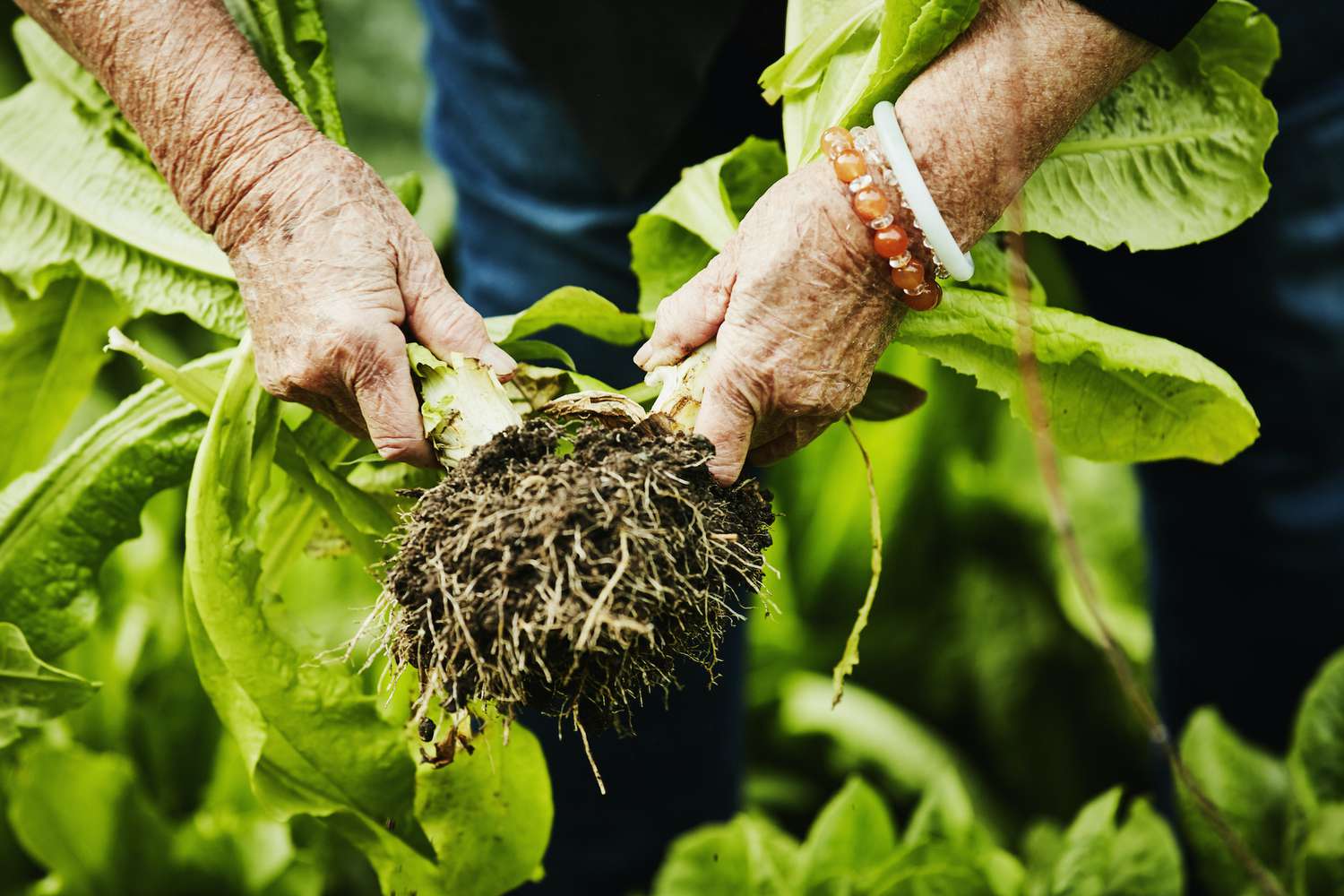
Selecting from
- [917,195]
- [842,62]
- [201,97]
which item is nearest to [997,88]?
[917,195]

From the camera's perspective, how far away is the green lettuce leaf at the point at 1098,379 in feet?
3.78

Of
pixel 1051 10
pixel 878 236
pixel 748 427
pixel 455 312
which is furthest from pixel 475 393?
pixel 1051 10

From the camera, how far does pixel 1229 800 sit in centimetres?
171

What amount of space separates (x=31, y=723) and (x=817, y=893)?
103 cm

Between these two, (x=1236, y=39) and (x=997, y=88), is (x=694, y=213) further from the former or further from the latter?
(x=1236, y=39)

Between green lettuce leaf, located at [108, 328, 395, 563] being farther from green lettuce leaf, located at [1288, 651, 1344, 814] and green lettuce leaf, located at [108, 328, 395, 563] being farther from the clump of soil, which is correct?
green lettuce leaf, located at [1288, 651, 1344, 814]

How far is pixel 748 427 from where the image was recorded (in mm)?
1061

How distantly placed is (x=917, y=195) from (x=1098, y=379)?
35 cm

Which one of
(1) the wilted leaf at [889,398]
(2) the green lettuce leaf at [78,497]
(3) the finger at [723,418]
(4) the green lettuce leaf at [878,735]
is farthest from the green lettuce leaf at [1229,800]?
(2) the green lettuce leaf at [78,497]

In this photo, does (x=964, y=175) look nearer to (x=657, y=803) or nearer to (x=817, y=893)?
(x=817, y=893)

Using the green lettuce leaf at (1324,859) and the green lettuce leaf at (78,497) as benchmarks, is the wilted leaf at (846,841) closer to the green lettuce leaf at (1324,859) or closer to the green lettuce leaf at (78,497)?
the green lettuce leaf at (1324,859)

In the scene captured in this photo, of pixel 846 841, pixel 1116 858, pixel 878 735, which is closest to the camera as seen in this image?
pixel 1116 858

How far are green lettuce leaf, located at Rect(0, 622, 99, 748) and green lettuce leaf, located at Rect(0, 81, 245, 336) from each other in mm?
399

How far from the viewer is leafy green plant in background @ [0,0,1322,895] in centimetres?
116
